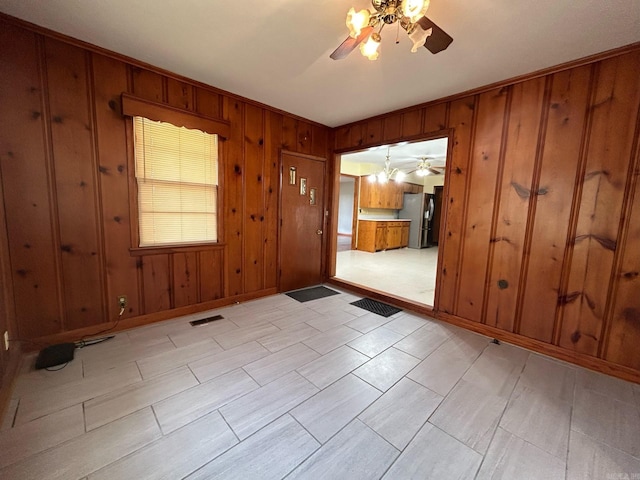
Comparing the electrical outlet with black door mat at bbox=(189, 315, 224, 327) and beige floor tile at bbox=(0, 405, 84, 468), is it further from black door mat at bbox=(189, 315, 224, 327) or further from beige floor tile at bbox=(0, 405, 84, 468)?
beige floor tile at bbox=(0, 405, 84, 468)

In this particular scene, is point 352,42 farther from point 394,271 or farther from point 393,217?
point 393,217

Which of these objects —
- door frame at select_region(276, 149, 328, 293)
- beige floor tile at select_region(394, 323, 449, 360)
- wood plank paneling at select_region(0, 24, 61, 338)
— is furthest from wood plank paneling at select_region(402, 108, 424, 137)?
wood plank paneling at select_region(0, 24, 61, 338)

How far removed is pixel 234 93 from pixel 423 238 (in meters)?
7.16

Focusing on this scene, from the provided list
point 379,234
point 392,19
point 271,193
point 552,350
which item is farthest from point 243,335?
point 379,234

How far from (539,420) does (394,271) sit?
3.59 m

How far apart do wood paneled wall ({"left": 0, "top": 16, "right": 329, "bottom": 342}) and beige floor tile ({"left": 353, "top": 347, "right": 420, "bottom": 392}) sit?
2.00 m

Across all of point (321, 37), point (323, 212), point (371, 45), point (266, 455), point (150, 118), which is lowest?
point (266, 455)

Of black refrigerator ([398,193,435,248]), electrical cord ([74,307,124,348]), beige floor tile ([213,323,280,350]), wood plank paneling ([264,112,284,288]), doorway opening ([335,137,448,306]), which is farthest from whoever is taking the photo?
black refrigerator ([398,193,435,248])

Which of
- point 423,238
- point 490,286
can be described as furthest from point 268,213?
point 423,238

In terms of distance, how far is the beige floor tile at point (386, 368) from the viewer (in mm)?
1853

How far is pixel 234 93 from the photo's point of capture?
2914mm

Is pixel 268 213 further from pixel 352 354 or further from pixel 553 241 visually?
pixel 553 241

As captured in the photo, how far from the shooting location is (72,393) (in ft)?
5.38

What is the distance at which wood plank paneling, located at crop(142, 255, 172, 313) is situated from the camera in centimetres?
257
